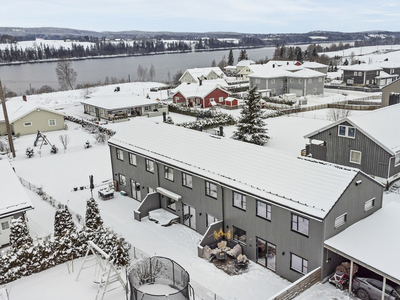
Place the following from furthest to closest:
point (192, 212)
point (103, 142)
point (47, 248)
A: point (103, 142) → point (192, 212) → point (47, 248)

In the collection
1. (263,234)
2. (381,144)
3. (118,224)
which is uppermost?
(381,144)

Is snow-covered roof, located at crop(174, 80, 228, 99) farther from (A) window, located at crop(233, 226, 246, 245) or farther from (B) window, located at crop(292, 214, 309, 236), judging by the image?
(B) window, located at crop(292, 214, 309, 236)

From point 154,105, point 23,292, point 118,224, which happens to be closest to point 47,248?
point 23,292

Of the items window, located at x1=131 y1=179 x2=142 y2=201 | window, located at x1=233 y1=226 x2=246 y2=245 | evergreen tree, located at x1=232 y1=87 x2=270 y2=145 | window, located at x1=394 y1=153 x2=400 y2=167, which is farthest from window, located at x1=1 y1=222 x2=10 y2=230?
window, located at x1=394 y1=153 x2=400 y2=167

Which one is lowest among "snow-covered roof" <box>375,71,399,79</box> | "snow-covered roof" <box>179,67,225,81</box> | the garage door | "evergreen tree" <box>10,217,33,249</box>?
"evergreen tree" <box>10,217,33,249</box>

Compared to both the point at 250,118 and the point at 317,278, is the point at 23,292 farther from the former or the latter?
the point at 250,118

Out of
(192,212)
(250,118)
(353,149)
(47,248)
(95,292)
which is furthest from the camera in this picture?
(250,118)

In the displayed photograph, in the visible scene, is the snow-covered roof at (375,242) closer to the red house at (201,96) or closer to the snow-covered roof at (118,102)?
the snow-covered roof at (118,102)
